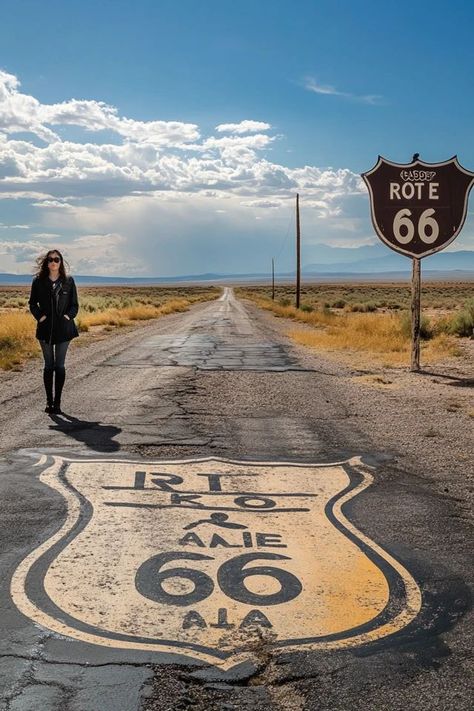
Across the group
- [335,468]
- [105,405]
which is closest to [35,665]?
[335,468]

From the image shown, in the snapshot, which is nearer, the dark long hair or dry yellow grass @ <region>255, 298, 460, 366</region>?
the dark long hair

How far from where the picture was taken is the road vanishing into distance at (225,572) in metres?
3.01

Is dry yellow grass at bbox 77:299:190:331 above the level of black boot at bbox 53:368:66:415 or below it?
below

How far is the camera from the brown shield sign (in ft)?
45.9

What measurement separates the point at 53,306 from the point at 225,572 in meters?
5.76

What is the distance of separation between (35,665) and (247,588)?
117cm

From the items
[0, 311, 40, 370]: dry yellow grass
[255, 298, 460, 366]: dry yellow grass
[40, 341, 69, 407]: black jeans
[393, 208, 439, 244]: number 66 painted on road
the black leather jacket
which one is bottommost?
[255, 298, 460, 366]: dry yellow grass

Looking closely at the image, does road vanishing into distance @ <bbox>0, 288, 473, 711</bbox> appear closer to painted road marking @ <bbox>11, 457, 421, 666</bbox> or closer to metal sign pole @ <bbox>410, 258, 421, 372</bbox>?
painted road marking @ <bbox>11, 457, 421, 666</bbox>

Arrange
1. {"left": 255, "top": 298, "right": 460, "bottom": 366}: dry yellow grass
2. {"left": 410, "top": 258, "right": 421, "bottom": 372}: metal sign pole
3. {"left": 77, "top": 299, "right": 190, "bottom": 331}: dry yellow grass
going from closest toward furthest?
{"left": 410, "top": 258, "right": 421, "bottom": 372}: metal sign pole
{"left": 255, "top": 298, "right": 460, "bottom": 366}: dry yellow grass
{"left": 77, "top": 299, "right": 190, "bottom": 331}: dry yellow grass

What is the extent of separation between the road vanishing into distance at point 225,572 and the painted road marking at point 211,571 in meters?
0.01

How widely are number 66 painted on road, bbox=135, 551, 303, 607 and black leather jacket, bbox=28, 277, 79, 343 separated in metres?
5.34

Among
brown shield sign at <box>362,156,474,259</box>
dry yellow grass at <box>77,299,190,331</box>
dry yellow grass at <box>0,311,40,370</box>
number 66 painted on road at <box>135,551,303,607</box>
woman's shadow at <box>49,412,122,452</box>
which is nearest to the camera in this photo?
number 66 painted on road at <box>135,551,303,607</box>

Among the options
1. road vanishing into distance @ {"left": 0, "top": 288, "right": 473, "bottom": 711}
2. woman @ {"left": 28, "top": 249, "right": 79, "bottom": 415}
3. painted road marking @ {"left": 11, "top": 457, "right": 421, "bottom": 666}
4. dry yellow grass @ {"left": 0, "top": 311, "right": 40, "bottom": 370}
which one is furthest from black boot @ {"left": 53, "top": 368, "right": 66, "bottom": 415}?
dry yellow grass @ {"left": 0, "top": 311, "right": 40, "bottom": 370}

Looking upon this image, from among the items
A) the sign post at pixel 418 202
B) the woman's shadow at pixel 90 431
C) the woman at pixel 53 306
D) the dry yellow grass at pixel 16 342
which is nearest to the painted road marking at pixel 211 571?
the woman's shadow at pixel 90 431
